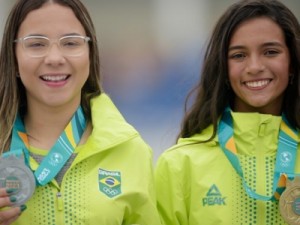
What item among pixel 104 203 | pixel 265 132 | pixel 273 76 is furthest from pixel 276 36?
pixel 104 203

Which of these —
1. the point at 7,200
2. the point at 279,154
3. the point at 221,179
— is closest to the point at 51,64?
the point at 7,200

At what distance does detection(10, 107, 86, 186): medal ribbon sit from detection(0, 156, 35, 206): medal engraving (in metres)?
0.05

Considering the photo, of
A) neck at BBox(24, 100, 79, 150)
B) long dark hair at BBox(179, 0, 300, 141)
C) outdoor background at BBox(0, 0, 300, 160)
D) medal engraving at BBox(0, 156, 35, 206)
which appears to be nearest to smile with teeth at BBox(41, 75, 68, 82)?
neck at BBox(24, 100, 79, 150)

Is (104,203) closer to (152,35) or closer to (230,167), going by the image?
(230,167)

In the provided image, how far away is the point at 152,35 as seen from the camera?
9352mm

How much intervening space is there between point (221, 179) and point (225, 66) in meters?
0.55

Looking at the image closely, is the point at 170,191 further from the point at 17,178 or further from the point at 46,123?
the point at 17,178

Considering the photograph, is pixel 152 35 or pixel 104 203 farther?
pixel 152 35

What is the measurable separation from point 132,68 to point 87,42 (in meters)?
4.94

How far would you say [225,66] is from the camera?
3.95 m

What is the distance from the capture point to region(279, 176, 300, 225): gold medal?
3568 millimetres

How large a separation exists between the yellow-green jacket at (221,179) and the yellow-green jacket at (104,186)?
12 centimetres

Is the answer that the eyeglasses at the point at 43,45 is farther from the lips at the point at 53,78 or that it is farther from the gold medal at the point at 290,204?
the gold medal at the point at 290,204

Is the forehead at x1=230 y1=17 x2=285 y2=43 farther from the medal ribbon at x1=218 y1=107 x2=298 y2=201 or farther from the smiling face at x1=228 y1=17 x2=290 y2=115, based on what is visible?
the medal ribbon at x1=218 y1=107 x2=298 y2=201
